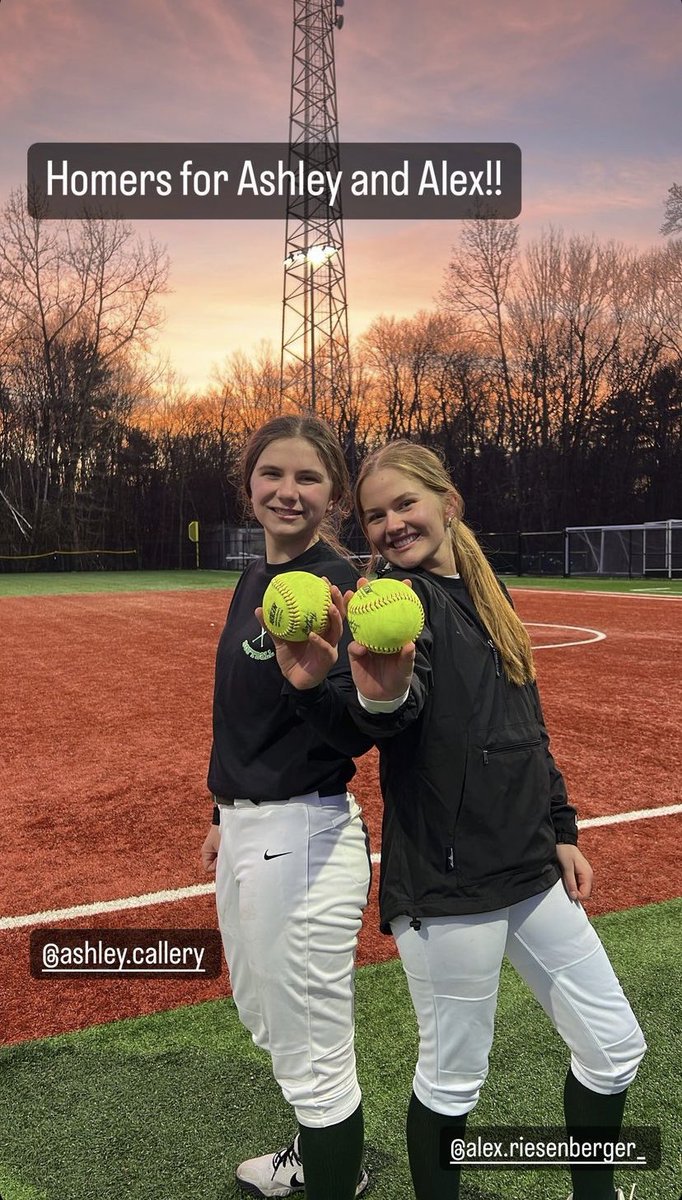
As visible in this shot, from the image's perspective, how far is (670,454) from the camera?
4078 cm

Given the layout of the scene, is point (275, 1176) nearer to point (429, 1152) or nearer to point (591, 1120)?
point (429, 1152)

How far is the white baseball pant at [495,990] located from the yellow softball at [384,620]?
644 mm

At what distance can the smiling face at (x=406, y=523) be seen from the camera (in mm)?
1956

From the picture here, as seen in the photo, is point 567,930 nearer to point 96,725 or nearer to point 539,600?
point 96,725

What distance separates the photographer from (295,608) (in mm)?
1577

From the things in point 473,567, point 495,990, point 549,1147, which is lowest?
point 549,1147

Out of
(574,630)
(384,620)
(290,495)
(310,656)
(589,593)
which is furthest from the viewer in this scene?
(589,593)

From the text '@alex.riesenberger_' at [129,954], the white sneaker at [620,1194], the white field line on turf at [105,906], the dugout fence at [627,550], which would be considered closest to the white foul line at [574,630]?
the white field line on turf at [105,906]

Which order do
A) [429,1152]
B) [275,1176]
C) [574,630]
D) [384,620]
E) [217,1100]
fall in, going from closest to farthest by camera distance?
[384,620] < [429,1152] < [275,1176] < [217,1100] < [574,630]

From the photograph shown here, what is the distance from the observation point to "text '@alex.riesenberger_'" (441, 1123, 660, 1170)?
1817 mm

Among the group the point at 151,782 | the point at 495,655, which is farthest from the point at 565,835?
the point at 151,782

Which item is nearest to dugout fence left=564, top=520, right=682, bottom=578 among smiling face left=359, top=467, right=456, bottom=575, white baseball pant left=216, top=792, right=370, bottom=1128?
smiling face left=359, top=467, right=456, bottom=575

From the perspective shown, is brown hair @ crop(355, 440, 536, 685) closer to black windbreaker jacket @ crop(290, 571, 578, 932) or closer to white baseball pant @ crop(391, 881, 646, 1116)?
black windbreaker jacket @ crop(290, 571, 578, 932)

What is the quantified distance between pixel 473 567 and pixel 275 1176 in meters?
1.69
